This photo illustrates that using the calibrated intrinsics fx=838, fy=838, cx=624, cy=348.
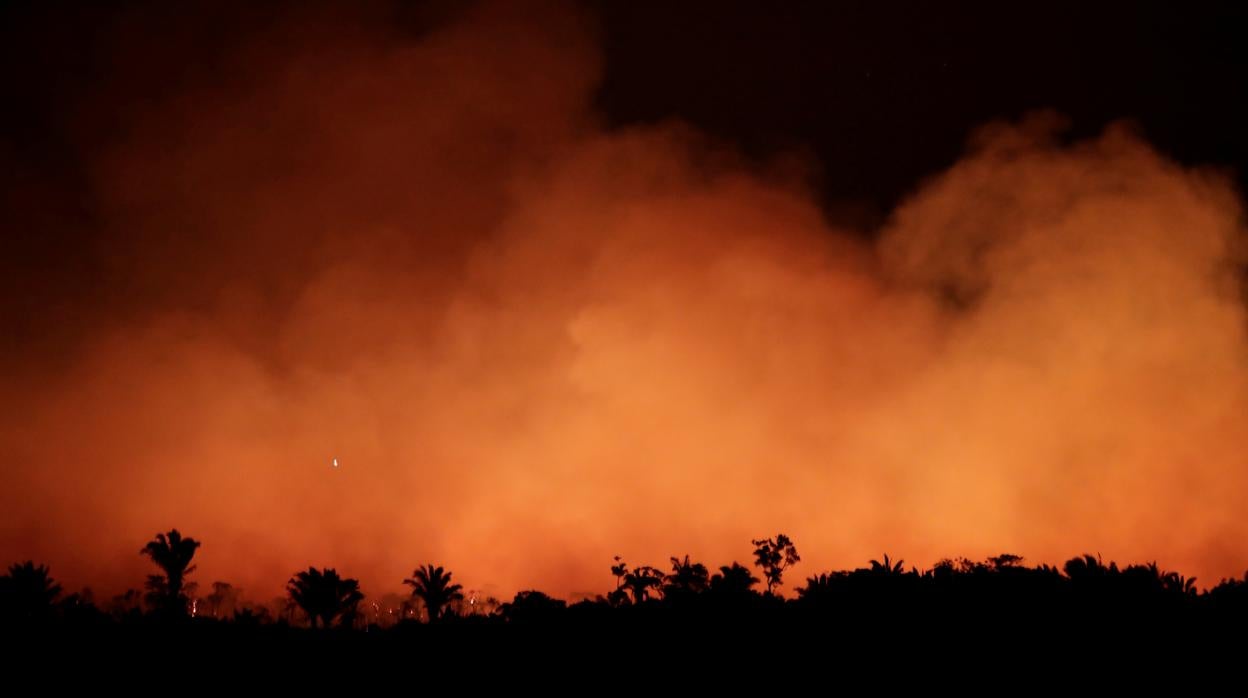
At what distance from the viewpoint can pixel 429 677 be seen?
59.8 ft

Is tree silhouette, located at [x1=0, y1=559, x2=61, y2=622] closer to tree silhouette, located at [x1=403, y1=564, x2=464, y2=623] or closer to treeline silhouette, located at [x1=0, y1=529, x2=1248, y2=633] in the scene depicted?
treeline silhouette, located at [x1=0, y1=529, x2=1248, y2=633]

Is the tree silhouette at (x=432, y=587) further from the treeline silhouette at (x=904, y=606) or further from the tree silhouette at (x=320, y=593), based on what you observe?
the treeline silhouette at (x=904, y=606)

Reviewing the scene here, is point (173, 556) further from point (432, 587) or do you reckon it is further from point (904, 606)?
point (904, 606)

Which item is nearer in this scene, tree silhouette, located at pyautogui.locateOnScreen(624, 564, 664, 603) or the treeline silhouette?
the treeline silhouette

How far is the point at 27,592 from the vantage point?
98.3 ft

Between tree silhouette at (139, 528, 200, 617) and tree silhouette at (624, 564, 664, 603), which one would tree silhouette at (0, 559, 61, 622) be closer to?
tree silhouette at (139, 528, 200, 617)

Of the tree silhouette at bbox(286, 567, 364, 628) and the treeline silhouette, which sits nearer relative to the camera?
the treeline silhouette

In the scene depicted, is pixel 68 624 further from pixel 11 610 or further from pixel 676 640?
pixel 676 640

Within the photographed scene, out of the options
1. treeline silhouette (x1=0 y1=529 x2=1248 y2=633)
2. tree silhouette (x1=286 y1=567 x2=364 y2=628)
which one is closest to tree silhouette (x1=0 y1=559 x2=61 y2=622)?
treeline silhouette (x1=0 y1=529 x2=1248 y2=633)

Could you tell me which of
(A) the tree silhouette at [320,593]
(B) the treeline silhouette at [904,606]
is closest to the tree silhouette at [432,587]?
(A) the tree silhouette at [320,593]

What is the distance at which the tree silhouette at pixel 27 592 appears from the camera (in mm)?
23719

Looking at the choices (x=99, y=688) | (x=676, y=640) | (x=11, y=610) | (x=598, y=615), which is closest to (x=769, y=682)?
(x=676, y=640)

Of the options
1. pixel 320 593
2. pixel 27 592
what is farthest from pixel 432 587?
pixel 27 592

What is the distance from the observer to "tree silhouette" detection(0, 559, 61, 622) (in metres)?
23.7
